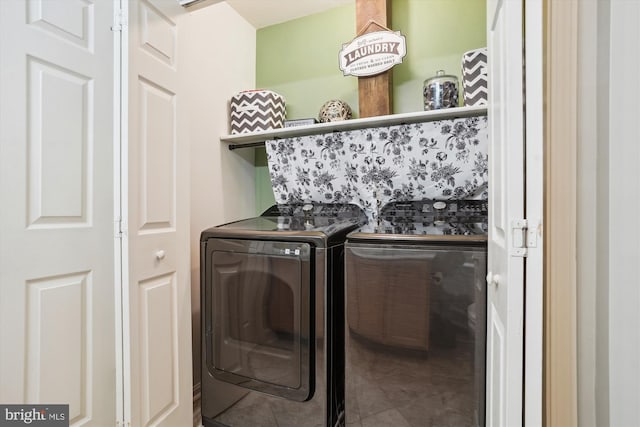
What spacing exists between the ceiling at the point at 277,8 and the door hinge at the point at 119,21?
1.22 meters

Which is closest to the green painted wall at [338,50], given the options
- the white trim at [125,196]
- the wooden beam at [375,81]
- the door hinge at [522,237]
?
the wooden beam at [375,81]

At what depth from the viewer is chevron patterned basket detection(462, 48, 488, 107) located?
1601 mm

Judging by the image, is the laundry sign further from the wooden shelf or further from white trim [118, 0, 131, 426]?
white trim [118, 0, 131, 426]

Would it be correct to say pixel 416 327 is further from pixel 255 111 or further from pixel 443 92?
pixel 255 111

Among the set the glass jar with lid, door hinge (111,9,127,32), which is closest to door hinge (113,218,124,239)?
door hinge (111,9,127,32)

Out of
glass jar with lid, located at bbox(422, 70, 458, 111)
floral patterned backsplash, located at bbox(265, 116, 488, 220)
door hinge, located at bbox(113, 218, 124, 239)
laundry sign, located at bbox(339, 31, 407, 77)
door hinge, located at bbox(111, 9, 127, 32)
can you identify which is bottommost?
door hinge, located at bbox(113, 218, 124, 239)

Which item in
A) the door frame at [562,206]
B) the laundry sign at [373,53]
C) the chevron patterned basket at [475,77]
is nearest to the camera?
the door frame at [562,206]

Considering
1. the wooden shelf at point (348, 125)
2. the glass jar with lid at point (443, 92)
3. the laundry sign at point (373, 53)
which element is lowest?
the wooden shelf at point (348, 125)

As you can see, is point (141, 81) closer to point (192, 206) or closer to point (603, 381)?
point (192, 206)

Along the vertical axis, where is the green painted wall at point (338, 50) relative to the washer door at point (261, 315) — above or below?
above

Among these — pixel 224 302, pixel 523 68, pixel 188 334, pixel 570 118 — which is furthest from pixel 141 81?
pixel 570 118

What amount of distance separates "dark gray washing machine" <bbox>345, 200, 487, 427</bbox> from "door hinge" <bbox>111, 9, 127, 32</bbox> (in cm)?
132

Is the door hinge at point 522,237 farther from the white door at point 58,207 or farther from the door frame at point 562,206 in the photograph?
the white door at point 58,207

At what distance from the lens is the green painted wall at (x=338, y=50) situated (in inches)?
75.2
